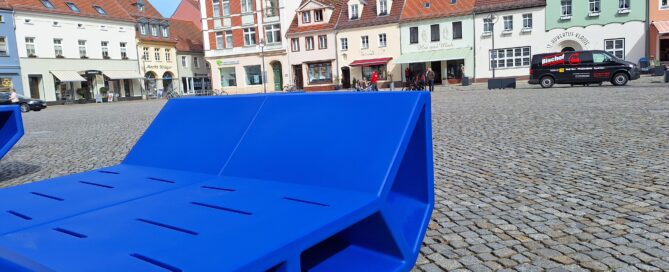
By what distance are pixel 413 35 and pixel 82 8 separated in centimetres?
2923

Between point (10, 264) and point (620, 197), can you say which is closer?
point (10, 264)

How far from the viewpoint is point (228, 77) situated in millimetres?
55125

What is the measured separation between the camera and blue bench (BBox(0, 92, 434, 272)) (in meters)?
1.52

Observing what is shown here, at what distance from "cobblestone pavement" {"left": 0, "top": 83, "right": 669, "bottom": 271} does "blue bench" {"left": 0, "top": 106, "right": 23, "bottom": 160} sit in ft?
1.69

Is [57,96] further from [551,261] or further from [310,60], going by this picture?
[551,261]

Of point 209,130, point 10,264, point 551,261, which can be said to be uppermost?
point 209,130

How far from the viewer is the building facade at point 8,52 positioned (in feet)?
133

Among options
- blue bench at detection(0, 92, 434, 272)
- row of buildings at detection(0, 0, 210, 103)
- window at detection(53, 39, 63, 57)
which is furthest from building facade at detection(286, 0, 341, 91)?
blue bench at detection(0, 92, 434, 272)

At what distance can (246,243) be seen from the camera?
4.96 feet

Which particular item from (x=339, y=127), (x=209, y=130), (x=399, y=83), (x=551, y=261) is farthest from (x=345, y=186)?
(x=399, y=83)

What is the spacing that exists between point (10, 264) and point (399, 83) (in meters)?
44.4

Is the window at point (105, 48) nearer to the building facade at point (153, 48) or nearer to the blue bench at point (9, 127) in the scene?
the building facade at point (153, 48)

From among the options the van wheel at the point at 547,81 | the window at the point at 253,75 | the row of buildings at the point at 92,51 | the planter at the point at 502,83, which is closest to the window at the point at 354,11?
the window at the point at 253,75

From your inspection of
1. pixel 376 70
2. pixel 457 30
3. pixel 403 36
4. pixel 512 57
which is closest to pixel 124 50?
pixel 376 70
